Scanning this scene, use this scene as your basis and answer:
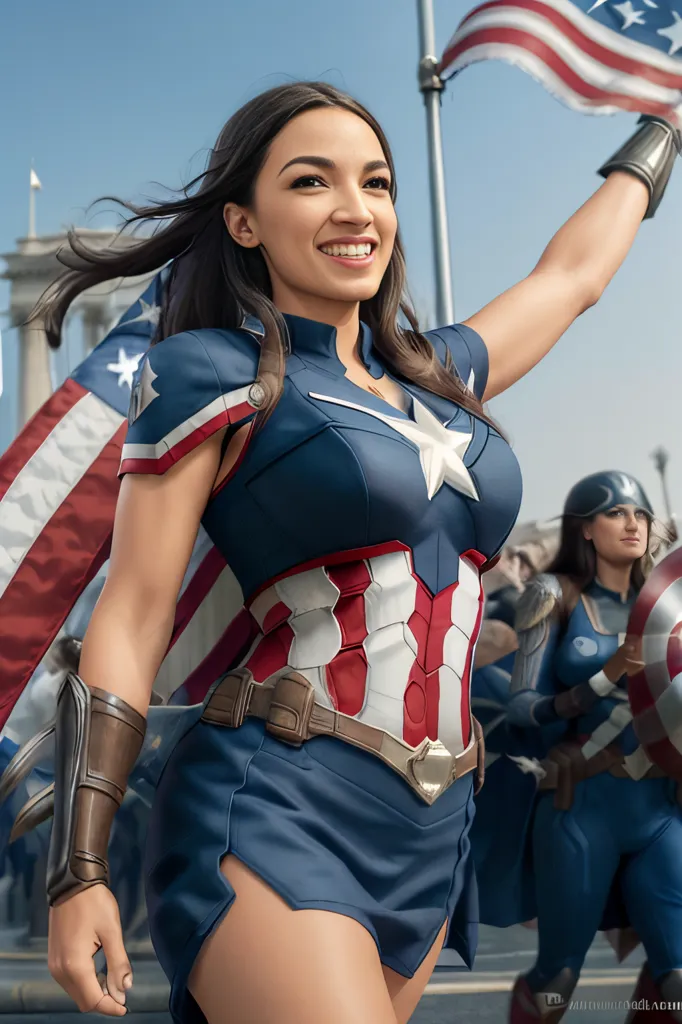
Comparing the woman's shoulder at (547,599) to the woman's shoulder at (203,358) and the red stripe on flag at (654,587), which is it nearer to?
the red stripe on flag at (654,587)

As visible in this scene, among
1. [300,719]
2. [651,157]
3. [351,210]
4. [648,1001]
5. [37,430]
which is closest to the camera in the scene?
[300,719]

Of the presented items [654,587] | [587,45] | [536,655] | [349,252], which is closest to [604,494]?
[654,587]

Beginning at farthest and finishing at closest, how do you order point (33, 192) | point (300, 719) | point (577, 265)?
point (33, 192), point (577, 265), point (300, 719)

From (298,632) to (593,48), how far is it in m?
1.38

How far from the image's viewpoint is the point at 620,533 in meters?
1.90

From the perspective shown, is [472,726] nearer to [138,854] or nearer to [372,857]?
[372,857]

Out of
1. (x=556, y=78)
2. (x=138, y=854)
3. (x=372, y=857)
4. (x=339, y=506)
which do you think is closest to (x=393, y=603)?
(x=339, y=506)

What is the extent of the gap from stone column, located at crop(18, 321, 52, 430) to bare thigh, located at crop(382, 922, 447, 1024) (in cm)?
121

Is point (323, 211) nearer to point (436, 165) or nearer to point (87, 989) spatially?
point (87, 989)

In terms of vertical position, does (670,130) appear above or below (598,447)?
above

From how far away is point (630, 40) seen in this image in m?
1.94

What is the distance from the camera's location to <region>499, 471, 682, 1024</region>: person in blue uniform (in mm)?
1766

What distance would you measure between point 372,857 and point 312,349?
53 cm

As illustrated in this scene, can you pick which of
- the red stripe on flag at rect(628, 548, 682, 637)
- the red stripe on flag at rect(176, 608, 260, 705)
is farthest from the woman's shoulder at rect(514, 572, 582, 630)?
the red stripe on flag at rect(176, 608, 260, 705)
